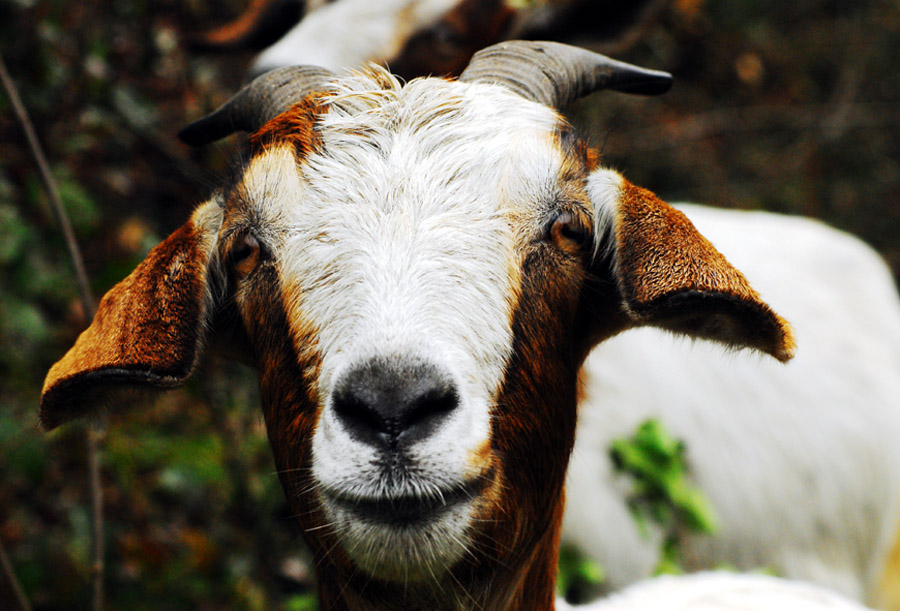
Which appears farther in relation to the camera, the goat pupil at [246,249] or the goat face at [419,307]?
the goat pupil at [246,249]

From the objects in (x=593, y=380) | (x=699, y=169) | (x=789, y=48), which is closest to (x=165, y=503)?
(x=593, y=380)

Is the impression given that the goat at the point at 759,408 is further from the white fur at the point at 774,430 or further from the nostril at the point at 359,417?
the nostril at the point at 359,417

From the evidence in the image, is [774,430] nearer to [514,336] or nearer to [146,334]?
[514,336]

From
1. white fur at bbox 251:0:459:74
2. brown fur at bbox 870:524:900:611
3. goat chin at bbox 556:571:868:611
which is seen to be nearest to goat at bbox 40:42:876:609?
goat chin at bbox 556:571:868:611

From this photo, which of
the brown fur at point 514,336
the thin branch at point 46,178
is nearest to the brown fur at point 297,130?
the brown fur at point 514,336

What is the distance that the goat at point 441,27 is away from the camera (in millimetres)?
6180

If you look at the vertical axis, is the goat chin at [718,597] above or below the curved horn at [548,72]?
below

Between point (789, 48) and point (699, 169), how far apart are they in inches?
113

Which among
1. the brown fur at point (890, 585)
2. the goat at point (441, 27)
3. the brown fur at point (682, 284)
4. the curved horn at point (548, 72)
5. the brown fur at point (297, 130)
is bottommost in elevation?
the brown fur at point (890, 585)

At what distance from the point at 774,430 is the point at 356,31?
13.2ft

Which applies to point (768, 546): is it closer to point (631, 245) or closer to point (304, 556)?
point (304, 556)

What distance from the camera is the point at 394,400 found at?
6.04 ft

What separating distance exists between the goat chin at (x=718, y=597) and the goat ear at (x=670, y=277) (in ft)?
4.87

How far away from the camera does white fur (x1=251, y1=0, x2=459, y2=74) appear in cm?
584
